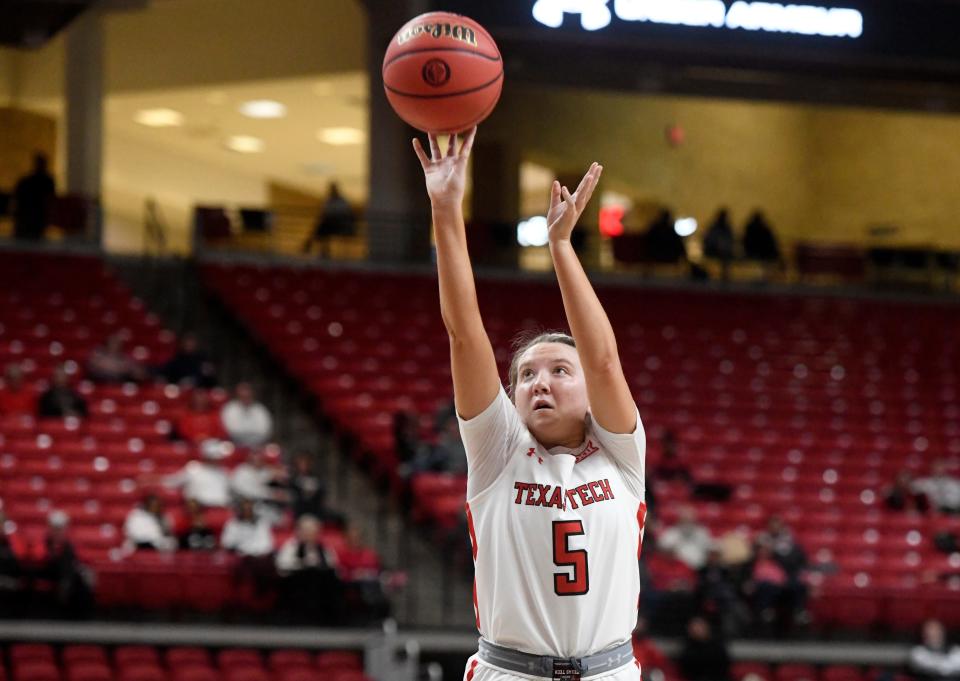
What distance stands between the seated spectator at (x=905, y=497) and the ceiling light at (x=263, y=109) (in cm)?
1200

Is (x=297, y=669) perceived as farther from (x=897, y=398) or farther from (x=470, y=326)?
(x=897, y=398)

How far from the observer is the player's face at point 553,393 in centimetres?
344

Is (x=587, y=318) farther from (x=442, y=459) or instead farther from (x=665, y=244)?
(x=665, y=244)

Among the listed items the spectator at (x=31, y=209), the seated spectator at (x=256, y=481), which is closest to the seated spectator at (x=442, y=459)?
the seated spectator at (x=256, y=481)

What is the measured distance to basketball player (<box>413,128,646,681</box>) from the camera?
325 cm

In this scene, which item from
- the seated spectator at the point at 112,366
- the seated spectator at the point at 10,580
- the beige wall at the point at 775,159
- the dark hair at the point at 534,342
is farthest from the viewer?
the beige wall at the point at 775,159

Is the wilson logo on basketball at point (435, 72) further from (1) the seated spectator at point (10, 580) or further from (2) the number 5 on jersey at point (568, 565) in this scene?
(1) the seated spectator at point (10, 580)

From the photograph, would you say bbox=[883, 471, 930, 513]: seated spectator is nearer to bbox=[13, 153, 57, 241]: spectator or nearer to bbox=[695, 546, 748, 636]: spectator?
bbox=[695, 546, 748, 636]: spectator

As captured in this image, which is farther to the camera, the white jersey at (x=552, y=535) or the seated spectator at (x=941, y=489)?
the seated spectator at (x=941, y=489)

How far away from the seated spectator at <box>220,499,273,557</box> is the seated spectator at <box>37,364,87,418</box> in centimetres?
238

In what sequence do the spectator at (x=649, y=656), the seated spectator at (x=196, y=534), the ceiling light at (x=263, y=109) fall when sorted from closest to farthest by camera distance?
1. the spectator at (x=649, y=656)
2. the seated spectator at (x=196, y=534)
3. the ceiling light at (x=263, y=109)

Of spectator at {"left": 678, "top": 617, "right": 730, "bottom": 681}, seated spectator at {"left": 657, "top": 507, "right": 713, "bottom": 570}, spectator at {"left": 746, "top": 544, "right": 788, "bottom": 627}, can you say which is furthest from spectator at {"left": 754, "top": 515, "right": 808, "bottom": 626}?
spectator at {"left": 678, "top": 617, "right": 730, "bottom": 681}

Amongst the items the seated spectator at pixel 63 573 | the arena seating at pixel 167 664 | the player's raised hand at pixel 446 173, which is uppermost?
the player's raised hand at pixel 446 173

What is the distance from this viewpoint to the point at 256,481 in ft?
37.3
